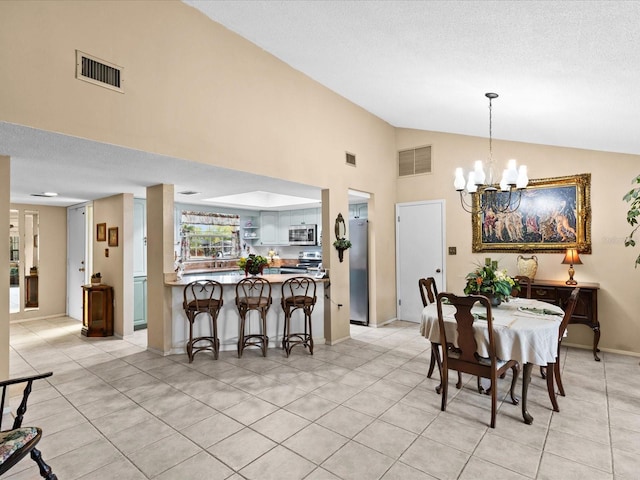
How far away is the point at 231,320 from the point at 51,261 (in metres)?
4.44

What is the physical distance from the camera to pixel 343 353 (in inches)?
182

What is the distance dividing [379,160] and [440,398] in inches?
156

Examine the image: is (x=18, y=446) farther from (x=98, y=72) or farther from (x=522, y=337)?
(x=522, y=337)

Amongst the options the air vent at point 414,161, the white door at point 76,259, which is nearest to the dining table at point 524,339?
the air vent at point 414,161

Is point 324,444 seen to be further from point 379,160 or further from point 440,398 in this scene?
point 379,160

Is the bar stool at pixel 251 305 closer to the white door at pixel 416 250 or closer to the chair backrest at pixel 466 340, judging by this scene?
the chair backrest at pixel 466 340

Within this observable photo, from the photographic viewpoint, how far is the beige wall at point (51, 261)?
665 centimetres

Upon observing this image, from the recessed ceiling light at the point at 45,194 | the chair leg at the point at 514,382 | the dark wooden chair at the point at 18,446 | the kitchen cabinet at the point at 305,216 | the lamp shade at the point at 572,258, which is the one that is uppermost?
the recessed ceiling light at the point at 45,194

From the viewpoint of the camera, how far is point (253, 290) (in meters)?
4.83

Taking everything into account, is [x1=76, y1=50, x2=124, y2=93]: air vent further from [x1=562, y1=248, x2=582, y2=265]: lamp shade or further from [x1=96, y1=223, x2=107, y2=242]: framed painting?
[x1=562, y1=248, x2=582, y2=265]: lamp shade

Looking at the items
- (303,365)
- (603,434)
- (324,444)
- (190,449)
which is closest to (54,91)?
(190,449)

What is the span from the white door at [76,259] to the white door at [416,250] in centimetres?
568

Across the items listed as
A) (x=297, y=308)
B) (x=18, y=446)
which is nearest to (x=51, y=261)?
(x=297, y=308)

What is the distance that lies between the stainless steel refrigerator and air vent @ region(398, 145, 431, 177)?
1.24m
